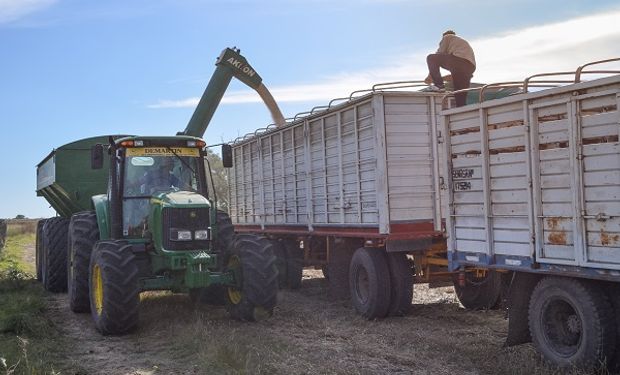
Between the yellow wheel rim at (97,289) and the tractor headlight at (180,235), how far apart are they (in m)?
1.11

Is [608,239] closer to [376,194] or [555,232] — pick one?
[555,232]

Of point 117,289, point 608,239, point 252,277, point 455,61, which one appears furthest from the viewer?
point 455,61

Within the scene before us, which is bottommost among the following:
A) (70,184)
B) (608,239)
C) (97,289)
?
(97,289)

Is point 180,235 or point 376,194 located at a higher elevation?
point 376,194

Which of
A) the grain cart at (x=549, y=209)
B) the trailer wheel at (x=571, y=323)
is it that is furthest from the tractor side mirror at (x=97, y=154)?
the trailer wheel at (x=571, y=323)

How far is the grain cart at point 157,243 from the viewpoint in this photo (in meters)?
8.44

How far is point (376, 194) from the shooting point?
30.3 feet

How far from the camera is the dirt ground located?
21.7 feet

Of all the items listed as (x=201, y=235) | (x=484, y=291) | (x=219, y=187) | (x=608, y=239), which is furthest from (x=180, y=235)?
(x=219, y=187)

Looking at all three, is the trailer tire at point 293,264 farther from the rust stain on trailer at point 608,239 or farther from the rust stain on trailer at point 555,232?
the rust stain on trailer at point 608,239

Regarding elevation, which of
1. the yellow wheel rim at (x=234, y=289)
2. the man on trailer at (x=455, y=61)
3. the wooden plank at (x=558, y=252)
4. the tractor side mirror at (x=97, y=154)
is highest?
the man on trailer at (x=455, y=61)

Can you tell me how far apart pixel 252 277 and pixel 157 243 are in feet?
4.59

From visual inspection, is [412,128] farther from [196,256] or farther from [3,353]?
[3,353]

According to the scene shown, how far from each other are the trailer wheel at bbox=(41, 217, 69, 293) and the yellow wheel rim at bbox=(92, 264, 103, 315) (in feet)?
13.5
